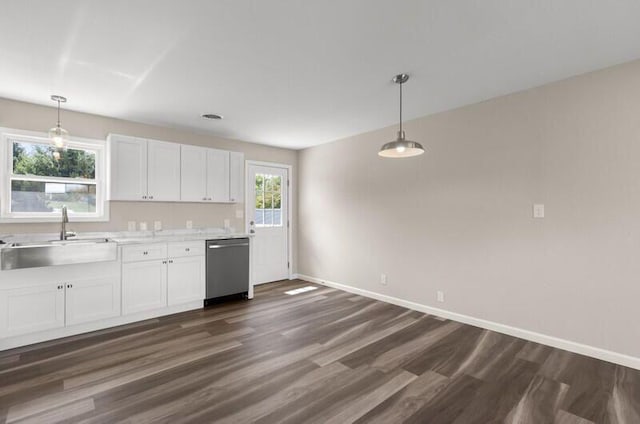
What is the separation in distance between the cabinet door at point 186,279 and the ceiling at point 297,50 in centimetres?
189

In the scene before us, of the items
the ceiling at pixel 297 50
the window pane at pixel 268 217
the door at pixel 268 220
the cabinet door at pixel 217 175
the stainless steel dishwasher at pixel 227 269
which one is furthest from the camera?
the window pane at pixel 268 217

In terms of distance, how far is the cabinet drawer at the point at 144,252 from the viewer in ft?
11.5

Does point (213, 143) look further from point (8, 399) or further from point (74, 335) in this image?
point (8, 399)

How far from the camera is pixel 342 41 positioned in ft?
7.32

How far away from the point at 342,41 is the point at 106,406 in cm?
293

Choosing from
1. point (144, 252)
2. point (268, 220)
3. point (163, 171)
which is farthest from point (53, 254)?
point (268, 220)

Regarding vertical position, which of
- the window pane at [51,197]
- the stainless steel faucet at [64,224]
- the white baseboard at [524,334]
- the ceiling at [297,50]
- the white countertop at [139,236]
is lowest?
the white baseboard at [524,334]

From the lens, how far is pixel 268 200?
555 centimetres

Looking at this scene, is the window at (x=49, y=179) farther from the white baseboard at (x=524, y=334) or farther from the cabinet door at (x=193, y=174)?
the white baseboard at (x=524, y=334)

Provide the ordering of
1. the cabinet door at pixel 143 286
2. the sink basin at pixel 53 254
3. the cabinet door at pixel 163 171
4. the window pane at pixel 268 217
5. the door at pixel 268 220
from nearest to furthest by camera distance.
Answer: the sink basin at pixel 53 254 → the cabinet door at pixel 143 286 → the cabinet door at pixel 163 171 → the door at pixel 268 220 → the window pane at pixel 268 217

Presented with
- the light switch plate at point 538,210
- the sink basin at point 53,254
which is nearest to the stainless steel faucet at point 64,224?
the sink basin at point 53,254

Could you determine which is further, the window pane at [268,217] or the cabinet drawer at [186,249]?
the window pane at [268,217]

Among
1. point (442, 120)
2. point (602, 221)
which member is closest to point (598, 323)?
point (602, 221)

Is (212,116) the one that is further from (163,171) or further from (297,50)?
(297,50)
